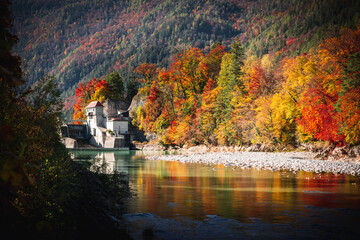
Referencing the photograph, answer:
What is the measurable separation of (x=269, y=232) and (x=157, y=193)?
275 inches

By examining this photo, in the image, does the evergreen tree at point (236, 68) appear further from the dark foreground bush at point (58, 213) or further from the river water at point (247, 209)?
the dark foreground bush at point (58, 213)

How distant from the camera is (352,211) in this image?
1109 centimetres

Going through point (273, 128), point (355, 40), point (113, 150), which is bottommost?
point (113, 150)

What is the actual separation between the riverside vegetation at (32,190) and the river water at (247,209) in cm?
132

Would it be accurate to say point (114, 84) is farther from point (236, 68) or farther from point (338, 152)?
point (338, 152)

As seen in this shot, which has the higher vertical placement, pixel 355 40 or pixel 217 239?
pixel 355 40

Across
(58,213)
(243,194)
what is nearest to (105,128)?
(243,194)

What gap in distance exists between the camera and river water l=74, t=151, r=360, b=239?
8.95 meters

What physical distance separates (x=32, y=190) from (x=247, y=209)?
7.49 meters

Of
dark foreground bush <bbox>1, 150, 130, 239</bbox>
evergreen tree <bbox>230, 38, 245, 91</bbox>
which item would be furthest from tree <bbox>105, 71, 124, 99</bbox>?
dark foreground bush <bbox>1, 150, 130, 239</bbox>

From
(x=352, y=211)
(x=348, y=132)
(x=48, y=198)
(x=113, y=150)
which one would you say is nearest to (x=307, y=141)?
(x=348, y=132)

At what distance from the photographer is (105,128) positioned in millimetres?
73125

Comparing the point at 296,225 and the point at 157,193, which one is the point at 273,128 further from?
the point at 296,225

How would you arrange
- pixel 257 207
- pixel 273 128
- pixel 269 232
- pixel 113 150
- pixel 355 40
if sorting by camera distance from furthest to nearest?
Result: pixel 113 150 → pixel 273 128 → pixel 355 40 → pixel 257 207 → pixel 269 232
